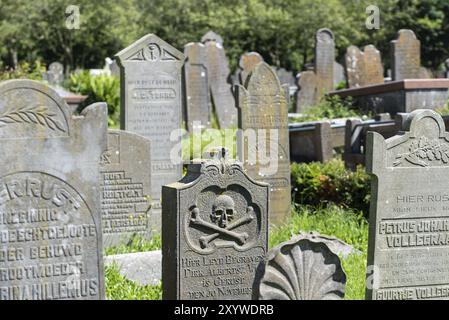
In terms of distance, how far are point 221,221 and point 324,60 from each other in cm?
1557

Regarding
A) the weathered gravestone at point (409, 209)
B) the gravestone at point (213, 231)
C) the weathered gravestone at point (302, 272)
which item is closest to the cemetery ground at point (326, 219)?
the weathered gravestone at point (409, 209)

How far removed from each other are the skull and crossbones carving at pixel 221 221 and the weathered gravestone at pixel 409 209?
1087 millimetres

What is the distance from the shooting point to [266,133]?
33.1 feet

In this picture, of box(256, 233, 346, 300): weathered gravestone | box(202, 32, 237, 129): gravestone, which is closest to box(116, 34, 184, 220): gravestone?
box(256, 233, 346, 300): weathered gravestone

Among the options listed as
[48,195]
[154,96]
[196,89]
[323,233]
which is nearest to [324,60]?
[196,89]

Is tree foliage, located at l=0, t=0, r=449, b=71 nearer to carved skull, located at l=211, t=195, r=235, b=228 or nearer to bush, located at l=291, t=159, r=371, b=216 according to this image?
bush, located at l=291, t=159, r=371, b=216

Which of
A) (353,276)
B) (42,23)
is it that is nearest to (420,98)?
(353,276)

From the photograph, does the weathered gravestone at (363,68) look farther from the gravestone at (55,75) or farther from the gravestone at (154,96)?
the gravestone at (154,96)

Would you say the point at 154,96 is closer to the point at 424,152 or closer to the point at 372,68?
the point at 424,152

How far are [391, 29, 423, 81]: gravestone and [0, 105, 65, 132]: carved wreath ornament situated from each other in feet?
52.3

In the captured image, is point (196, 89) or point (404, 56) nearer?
point (196, 89)

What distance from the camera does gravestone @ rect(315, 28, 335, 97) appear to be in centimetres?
2109
